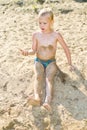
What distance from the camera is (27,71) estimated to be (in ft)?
14.2

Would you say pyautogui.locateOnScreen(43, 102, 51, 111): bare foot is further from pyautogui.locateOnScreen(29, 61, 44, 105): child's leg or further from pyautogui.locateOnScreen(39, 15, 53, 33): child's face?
pyautogui.locateOnScreen(39, 15, 53, 33): child's face

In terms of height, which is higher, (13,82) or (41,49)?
(41,49)

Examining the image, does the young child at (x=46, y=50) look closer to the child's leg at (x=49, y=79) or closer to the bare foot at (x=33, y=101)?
the child's leg at (x=49, y=79)

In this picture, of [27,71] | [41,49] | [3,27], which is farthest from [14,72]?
[3,27]

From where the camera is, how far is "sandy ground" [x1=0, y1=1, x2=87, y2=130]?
148 inches

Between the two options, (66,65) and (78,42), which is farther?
(78,42)

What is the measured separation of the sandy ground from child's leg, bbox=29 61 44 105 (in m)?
0.09

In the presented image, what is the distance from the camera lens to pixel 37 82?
13.2 feet

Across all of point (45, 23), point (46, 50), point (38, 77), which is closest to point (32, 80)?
point (38, 77)

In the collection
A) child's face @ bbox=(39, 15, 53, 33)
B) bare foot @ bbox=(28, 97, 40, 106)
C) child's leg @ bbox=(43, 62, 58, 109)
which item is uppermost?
child's face @ bbox=(39, 15, 53, 33)

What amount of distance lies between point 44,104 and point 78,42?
140 centimetres

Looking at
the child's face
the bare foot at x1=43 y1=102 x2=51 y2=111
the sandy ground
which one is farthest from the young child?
the bare foot at x1=43 y1=102 x2=51 y2=111

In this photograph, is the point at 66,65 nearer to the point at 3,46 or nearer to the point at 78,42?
the point at 78,42

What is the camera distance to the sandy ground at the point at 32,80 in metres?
3.75
